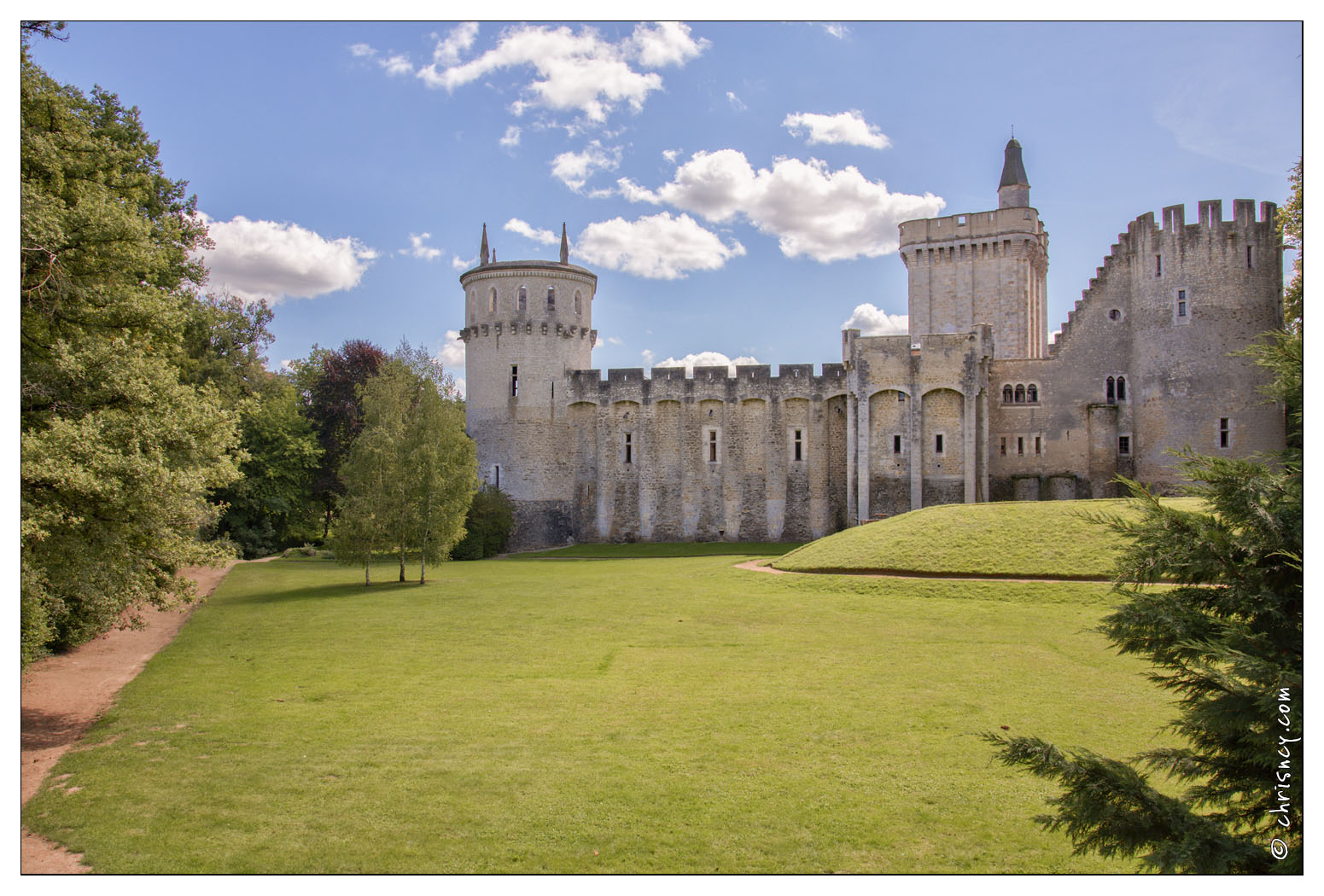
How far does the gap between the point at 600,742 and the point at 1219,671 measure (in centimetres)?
625

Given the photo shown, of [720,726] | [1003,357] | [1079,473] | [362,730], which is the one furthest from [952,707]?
[1003,357]

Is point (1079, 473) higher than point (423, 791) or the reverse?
higher

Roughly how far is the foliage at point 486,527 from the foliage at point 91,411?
85.3ft

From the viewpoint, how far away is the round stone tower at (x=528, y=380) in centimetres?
4200

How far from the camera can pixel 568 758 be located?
862 cm

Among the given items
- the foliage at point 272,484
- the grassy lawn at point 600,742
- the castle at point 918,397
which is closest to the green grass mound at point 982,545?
the grassy lawn at point 600,742

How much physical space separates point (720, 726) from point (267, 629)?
11.4 m

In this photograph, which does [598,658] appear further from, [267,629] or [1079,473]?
[1079,473]

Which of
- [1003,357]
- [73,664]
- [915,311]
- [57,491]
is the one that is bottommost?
[73,664]

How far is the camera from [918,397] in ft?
124

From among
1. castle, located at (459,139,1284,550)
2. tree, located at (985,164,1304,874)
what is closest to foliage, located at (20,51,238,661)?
tree, located at (985,164,1304,874)

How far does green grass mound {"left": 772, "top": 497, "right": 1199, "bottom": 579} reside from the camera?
2072 centimetres

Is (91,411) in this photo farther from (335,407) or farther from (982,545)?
(335,407)

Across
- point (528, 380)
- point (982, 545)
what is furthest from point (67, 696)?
point (528, 380)
